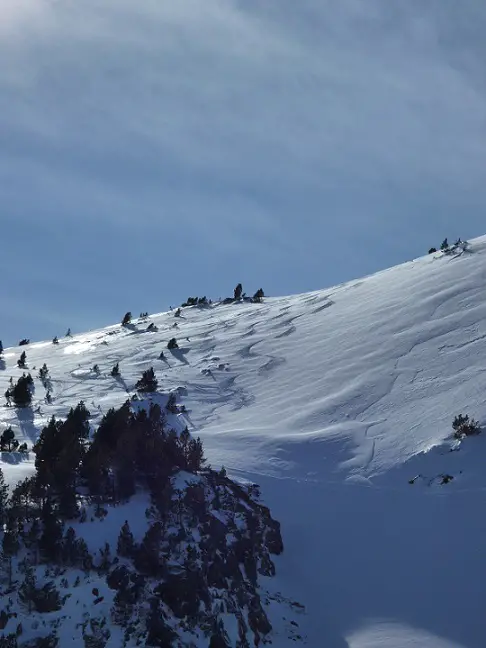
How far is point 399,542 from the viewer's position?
1044 inches

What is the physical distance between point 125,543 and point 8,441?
40.3ft

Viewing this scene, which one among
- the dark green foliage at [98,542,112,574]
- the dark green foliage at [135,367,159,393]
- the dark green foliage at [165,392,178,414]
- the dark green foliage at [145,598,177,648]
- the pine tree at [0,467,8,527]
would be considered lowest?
the dark green foliage at [145,598,177,648]

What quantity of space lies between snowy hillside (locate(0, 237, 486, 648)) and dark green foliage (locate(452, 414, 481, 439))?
0.39 m

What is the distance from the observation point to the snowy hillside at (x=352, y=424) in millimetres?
24078

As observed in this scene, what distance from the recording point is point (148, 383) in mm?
42812

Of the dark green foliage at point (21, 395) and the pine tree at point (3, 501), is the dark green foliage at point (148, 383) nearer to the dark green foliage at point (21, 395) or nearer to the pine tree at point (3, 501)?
the dark green foliage at point (21, 395)

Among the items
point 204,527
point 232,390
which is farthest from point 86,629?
point 232,390

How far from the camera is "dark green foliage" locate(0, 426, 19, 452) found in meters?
32.5

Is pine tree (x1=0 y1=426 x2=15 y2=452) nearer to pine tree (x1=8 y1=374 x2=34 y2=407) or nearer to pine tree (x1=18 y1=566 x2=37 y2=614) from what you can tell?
pine tree (x1=8 y1=374 x2=34 y2=407)

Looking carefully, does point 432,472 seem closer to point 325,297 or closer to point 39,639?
point 39,639

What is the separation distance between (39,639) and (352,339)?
3139cm

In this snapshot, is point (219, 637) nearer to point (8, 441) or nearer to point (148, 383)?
point (8, 441)

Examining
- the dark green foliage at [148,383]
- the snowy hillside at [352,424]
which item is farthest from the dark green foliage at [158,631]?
the dark green foliage at [148,383]

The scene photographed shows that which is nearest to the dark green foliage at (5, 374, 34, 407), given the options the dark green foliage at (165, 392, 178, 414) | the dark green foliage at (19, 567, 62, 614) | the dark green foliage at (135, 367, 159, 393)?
the dark green foliage at (135, 367, 159, 393)
